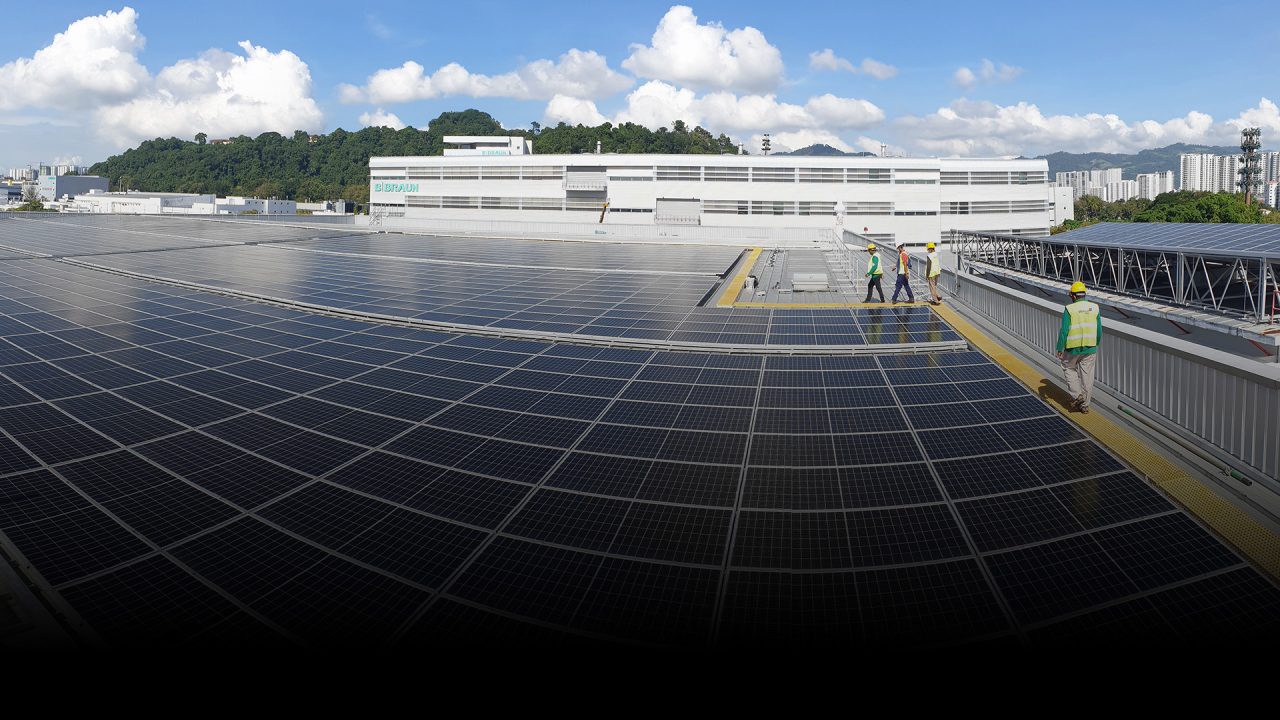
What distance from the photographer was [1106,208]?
160875 mm

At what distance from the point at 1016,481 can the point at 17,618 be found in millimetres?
8186

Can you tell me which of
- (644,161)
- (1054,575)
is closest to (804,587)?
(1054,575)

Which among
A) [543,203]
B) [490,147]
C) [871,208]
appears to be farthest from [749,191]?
[490,147]

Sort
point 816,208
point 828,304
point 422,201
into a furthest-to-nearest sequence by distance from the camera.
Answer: point 422,201
point 816,208
point 828,304

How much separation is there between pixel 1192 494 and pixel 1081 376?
2.84 metres

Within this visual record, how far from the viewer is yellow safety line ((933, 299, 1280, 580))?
544cm

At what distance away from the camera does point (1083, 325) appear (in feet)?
29.2

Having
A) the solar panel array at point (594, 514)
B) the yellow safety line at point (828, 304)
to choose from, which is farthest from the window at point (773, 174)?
the solar panel array at point (594, 514)

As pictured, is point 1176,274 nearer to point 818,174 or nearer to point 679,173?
point 818,174

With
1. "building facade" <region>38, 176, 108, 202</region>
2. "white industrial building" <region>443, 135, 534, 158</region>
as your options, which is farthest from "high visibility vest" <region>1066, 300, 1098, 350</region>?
"building facade" <region>38, 176, 108, 202</region>

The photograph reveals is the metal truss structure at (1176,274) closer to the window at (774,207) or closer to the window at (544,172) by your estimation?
A: the window at (774,207)

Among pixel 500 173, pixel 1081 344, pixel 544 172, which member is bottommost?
pixel 1081 344

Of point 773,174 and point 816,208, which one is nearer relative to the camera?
point 816,208

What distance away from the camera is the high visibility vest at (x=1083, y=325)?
886 centimetres
